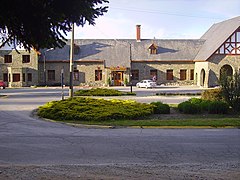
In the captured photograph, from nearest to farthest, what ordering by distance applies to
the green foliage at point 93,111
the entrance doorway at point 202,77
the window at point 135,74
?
1. the green foliage at point 93,111
2. the entrance doorway at point 202,77
3. the window at point 135,74

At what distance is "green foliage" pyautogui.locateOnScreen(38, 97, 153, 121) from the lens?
16641 millimetres

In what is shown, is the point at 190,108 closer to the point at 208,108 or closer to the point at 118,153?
the point at 208,108

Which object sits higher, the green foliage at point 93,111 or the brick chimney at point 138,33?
the brick chimney at point 138,33

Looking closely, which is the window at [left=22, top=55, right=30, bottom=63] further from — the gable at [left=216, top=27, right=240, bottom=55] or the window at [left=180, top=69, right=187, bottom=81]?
the gable at [left=216, top=27, right=240, bottom=55]

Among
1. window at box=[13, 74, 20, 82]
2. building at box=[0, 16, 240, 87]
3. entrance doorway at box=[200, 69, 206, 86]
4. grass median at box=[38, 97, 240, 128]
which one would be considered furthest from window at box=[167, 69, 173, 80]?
grass median at box=[38, 97, 240, 128]

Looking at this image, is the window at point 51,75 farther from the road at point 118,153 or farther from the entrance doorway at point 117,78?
the road at point 118,153

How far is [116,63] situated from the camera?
5388 centimetres

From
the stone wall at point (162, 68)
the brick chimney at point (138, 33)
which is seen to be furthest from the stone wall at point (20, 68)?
the brick chimney at point (138, 33)

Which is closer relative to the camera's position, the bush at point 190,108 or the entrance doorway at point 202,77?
the bush at point 190,108

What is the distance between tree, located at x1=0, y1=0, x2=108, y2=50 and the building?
45.7 m

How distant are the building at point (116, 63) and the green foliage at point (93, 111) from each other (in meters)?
33.8

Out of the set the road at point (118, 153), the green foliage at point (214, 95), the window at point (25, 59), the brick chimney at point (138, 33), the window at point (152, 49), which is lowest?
the road at point (118, 153)

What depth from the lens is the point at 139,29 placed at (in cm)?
5816

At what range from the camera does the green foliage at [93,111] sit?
54.6 ft
